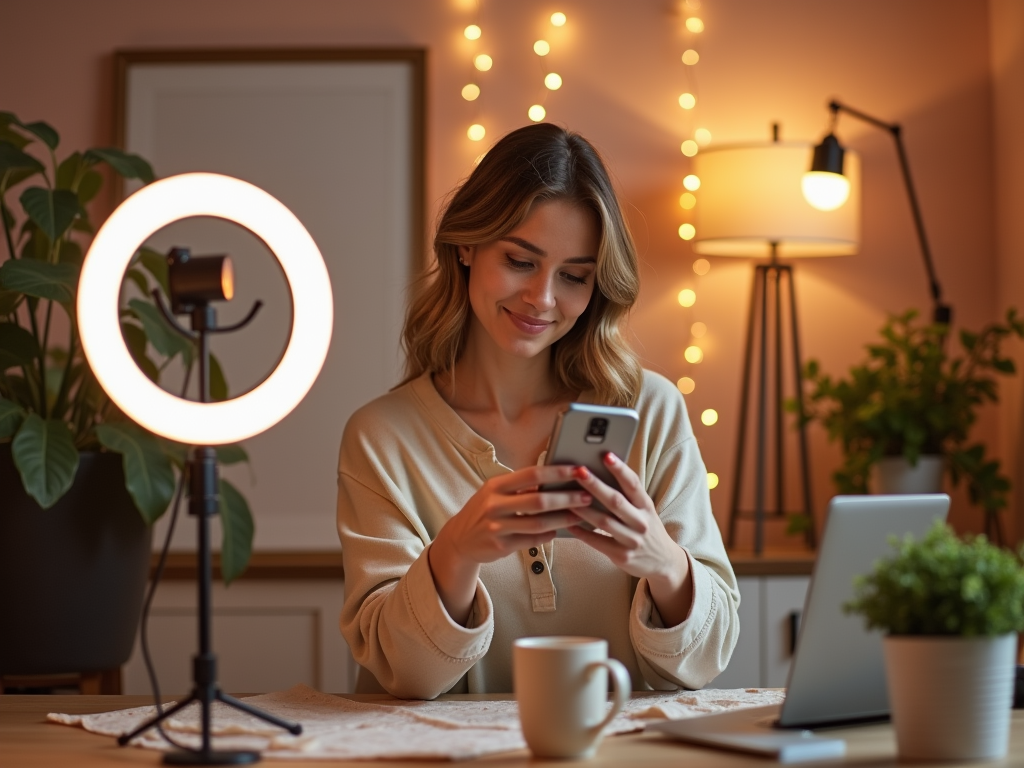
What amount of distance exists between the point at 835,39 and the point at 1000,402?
1.08 m

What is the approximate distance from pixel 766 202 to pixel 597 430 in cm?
179

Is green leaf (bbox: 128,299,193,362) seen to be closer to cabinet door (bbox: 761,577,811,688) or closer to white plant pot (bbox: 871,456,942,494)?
cabinet door (bbox: 761,577,811,688)

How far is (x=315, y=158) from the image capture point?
3.12 meters

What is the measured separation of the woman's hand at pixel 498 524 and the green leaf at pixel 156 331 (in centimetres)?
97

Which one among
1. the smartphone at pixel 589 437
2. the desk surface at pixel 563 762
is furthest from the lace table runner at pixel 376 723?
the smartphone at pixel 589 437

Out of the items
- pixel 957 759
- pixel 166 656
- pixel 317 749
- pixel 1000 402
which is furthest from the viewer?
pixel 1000 402

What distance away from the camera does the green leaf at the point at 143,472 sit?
192cm

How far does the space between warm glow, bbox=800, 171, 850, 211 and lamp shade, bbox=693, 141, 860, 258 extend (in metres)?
0.04

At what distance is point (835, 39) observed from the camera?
124 inches

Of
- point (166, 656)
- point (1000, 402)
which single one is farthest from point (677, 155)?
point (166, 656)

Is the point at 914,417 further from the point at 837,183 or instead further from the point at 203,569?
the point at 203,569

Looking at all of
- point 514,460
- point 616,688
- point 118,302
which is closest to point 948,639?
point 616,688

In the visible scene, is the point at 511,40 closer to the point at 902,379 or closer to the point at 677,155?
the point at 677,155

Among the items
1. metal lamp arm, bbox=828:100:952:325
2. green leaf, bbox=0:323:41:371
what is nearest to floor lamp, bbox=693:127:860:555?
metal lamp arm, bbox=828:100:952:325
